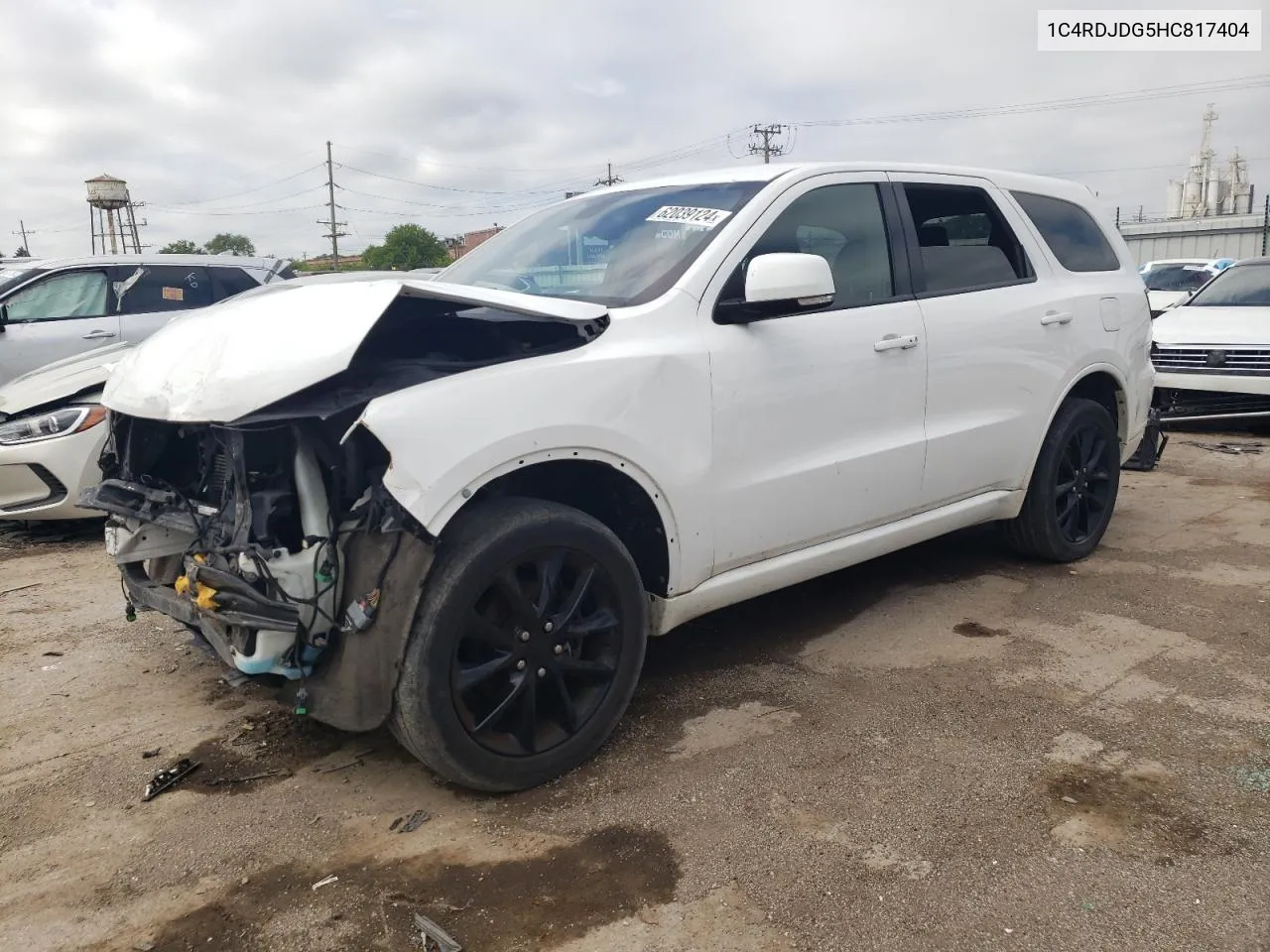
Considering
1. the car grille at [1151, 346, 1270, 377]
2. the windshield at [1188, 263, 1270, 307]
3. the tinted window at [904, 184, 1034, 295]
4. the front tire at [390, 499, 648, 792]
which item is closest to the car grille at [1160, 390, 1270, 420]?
the car grille at [1151, 346, 1270, 377]

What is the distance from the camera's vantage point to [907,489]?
3840 mm

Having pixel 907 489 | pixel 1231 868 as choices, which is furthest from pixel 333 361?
pixel 1231 868

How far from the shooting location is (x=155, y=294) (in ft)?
28.0

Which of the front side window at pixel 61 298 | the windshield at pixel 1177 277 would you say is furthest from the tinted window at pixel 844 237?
the windshield at pixel 1177 277

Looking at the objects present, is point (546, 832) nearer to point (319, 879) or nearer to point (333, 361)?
point (319, 879)

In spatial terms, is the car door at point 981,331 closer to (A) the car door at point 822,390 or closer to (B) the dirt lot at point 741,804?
(A) the car door at point 822,390

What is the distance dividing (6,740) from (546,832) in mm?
1997

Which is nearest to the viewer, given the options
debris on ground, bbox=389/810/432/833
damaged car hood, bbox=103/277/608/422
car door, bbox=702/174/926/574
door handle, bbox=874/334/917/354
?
damaged car hood, bbox=103/277/608/422

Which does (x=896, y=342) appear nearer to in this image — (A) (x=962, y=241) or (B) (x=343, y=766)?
(A) (x=962, y=241)

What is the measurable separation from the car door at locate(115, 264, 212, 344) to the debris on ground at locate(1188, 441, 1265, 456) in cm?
874

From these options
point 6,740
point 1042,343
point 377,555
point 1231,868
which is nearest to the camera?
point 1231,868

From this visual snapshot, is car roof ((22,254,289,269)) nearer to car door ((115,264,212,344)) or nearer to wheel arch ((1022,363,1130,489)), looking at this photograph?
car door ((115,264,212,344))

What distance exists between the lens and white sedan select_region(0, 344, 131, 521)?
5.52 metres

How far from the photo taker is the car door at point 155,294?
27.6 feet
